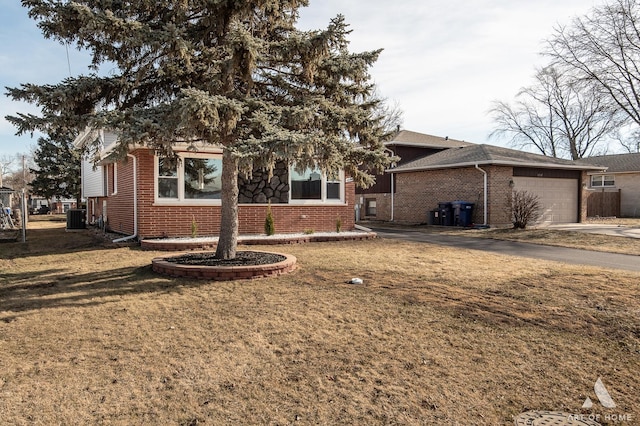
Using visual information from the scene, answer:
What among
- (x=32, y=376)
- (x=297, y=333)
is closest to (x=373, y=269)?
(x=297, y=333)

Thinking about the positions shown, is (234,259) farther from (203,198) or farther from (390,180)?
(390,180)

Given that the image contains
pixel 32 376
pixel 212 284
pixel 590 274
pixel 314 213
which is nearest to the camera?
pixel 32 376

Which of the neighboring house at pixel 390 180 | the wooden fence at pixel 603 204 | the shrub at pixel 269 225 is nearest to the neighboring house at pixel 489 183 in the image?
the neighboring house at pixel 390 180

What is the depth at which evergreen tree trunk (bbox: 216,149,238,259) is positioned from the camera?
7441 mm

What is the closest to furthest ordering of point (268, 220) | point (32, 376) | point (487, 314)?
point (32, 376) → point (487, 314) → point (268, 220)

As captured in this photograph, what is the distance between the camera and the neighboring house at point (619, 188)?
27500 mm

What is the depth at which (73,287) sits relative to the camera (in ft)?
21.2

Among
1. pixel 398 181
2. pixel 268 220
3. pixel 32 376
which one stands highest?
pixel 398 181

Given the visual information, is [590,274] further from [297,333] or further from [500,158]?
[500,158]

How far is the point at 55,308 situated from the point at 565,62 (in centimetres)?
2560

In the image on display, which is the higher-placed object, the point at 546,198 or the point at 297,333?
the point at 546,198

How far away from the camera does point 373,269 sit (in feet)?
25.4

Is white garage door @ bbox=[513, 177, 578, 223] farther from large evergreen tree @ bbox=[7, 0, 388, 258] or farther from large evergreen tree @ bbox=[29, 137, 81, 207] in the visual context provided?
large evergreen tree @ bbox=[29, 137, 81, 207]

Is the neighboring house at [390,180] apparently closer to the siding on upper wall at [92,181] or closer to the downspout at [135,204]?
the siding on upper wall at [92,181]
